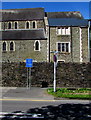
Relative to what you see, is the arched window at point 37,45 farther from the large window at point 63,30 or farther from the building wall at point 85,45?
the building wall at point 85,45

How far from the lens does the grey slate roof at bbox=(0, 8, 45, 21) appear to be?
3228cm

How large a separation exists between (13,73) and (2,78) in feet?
4.16

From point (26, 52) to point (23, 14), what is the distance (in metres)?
11.3

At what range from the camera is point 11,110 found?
27.1 ft

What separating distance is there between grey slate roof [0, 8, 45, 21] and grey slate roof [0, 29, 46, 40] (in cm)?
452

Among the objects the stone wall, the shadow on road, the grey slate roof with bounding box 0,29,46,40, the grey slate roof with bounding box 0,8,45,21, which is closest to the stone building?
the grey slate roof with bounding box 0,29,46,40

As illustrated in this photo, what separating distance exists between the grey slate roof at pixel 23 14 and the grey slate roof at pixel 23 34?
4522mm

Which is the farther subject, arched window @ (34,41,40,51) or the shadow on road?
arched window @ (34,41,40,51)

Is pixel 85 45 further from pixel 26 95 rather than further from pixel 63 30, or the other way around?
pixel 26 95

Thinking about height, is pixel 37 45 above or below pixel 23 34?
below

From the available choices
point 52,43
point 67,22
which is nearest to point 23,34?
point 52,43

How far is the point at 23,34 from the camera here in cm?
2775

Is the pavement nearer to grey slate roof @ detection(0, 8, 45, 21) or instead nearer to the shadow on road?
the shadow on road

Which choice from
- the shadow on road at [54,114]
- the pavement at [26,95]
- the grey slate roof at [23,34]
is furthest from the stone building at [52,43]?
the shadow on road at [54,114]
